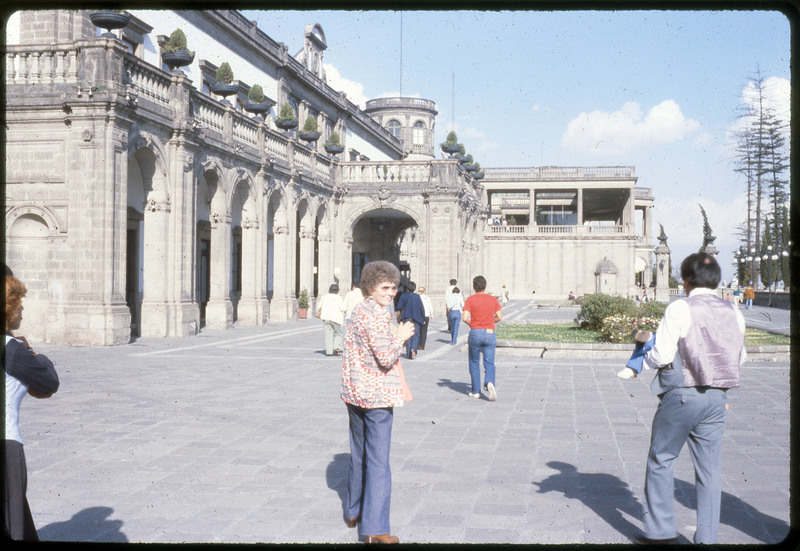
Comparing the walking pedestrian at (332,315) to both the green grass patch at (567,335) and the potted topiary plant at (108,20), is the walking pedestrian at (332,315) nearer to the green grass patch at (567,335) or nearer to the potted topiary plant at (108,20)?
the green grass patch at (567,335)

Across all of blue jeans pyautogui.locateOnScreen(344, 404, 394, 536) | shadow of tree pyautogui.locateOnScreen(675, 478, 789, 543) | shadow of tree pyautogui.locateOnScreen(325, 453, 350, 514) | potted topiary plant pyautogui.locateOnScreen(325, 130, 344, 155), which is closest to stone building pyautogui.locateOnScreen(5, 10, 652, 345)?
potted topiary plant pyautogui.locateOnScreen(325, 130, 344, 155)

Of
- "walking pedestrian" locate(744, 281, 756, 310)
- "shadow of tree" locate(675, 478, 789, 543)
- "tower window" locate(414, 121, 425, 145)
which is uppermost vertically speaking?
"tower window" locate(414, 121, 425, 145)

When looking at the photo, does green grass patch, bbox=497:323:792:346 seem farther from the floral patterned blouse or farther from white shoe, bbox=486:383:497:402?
the floral patterned blouse

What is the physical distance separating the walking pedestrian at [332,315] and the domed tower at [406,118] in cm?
4925

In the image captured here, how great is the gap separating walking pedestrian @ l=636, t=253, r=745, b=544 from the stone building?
14.3m

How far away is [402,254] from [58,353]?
3901 centimetres

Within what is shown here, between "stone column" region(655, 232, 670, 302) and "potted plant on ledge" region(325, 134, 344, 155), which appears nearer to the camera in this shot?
"potted plant on ledge" region(325, 134, 344, 155)

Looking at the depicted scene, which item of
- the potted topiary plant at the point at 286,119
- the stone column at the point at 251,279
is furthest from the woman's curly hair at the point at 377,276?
the potted topiary plant at the point at 286,119

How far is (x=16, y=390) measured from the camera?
11.7 feet

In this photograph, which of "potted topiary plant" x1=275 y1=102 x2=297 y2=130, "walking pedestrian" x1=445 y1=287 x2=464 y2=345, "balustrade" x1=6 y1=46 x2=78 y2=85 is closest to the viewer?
"balustrade" x1=6 y1=46 x2=78 y2=85

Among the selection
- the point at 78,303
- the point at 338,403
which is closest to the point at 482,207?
the point at 78,303

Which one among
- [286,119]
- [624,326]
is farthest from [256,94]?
[624,326]

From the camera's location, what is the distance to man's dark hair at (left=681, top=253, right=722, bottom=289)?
4688 mm

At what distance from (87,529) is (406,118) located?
61.9 m
